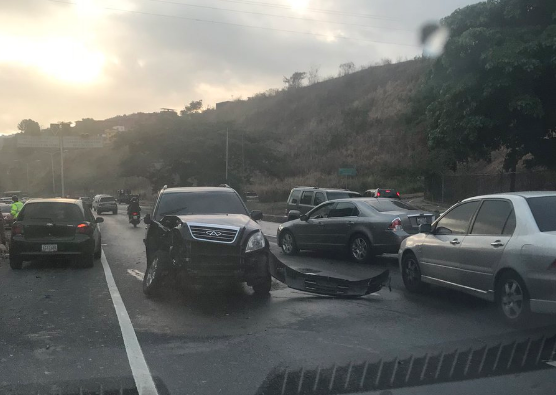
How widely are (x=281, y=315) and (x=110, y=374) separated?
3.00 meters

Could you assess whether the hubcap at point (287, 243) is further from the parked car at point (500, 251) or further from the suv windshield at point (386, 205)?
the parked car at point (500, 251)

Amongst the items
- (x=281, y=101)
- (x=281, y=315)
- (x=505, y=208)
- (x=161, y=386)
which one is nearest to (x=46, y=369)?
(x=161, y=386)

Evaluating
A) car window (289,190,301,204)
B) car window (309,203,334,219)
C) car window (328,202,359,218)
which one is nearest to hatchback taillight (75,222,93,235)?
car window (309,203,334,219)

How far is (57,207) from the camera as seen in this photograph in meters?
13.5

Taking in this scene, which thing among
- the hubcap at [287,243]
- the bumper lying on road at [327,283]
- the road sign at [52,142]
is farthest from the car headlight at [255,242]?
the road sign at [52,142]

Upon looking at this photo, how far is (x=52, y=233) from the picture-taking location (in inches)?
512

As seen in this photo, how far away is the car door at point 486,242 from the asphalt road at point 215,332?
53 centimetres

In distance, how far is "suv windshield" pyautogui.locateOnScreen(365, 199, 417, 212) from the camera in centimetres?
1354

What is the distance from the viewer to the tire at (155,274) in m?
9.25

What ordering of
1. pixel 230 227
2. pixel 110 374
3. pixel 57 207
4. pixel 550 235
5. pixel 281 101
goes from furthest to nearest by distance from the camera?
pixel 281 101, pixel 57 207, pixel 230 227, pixel 550 235, pixel 110 374

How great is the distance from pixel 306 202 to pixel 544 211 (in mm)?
14579

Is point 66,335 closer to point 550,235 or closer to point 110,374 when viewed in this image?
point 110,374

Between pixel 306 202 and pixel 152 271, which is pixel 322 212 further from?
pixel 306 202

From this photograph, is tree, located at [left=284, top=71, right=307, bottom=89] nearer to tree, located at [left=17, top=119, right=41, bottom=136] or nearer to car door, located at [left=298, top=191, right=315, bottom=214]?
tree, located at [left=17, top=119, right=41, bottom=136]
